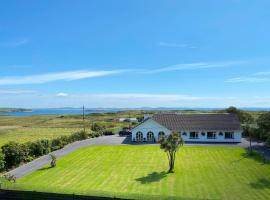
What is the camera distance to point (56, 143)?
51.5m

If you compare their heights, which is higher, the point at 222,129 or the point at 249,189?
the point at 222,129

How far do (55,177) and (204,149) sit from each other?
25749 mm

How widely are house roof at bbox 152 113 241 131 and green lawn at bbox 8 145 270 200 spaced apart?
11840 mm

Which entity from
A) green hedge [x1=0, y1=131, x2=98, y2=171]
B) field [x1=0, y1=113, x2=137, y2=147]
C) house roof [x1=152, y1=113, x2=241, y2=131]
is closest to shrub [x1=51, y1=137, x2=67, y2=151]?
green hedge [x1=0, y1=131, x2=98, y2=171]

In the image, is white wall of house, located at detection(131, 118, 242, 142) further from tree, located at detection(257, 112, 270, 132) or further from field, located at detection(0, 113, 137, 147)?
field, located at detection(0, 113, 137, 147)

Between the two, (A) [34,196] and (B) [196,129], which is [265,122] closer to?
(B) [196,129]

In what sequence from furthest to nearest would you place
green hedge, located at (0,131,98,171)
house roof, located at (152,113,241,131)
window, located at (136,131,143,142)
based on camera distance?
window, located at (136,131,143,142) < house roof, located at (152,113,241,131) < green hedge, located at (0,131,98,171)

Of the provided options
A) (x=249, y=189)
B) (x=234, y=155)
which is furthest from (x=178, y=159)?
(x=249, y=189)

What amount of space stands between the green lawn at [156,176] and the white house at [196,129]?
1101 centimetres

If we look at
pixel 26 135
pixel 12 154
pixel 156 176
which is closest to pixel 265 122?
pixel 156 176

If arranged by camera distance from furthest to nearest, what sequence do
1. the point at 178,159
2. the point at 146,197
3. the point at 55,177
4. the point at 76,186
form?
1. the point at 178,159
2. the point at 55,177
3. the point at 76,186
4. the point at 146,197

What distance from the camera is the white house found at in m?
56.8

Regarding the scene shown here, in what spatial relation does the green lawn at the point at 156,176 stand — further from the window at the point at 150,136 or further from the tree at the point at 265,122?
the window at the point at 150,136

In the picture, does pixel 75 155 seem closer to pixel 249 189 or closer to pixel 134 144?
pixel 134 144
